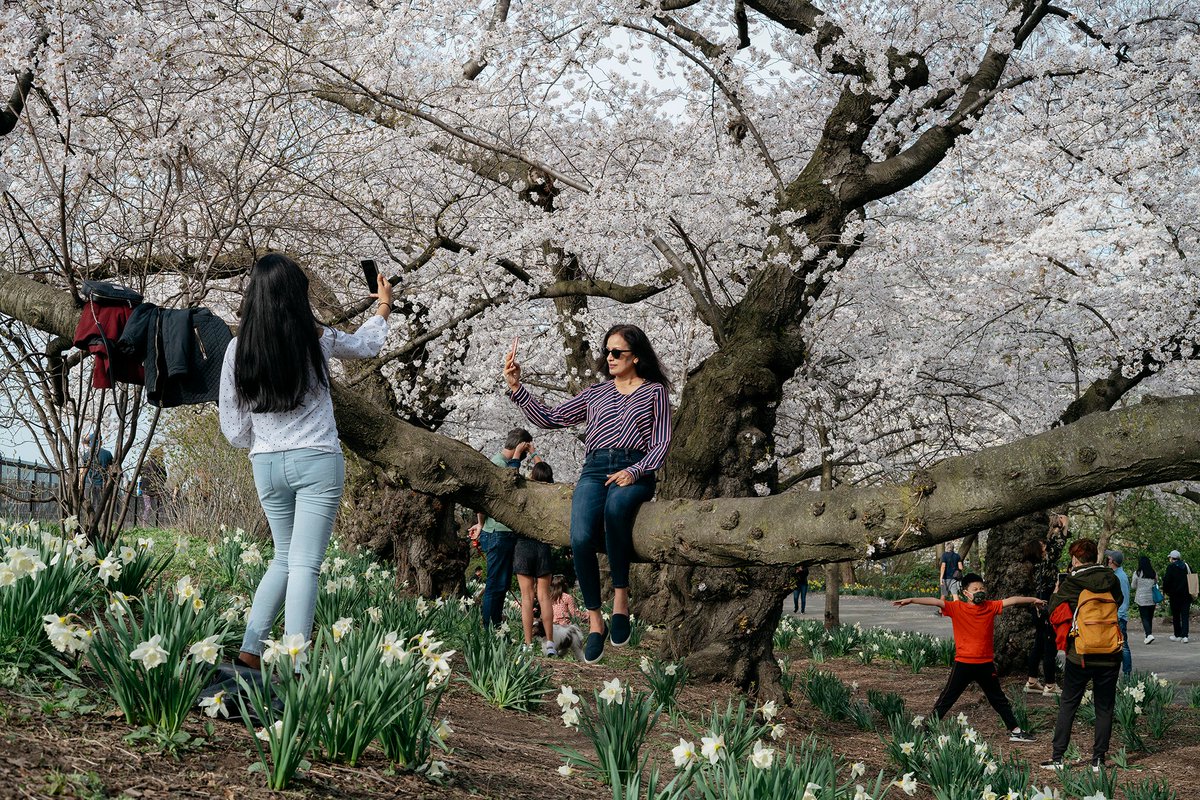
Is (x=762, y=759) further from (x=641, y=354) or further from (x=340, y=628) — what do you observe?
(x=641, y=354)

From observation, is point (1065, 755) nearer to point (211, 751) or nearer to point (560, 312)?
point (211, 751)

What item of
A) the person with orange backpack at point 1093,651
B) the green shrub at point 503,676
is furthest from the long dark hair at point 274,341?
the person with orange backpack at point 1093,651

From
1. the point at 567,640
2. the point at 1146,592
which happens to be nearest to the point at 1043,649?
the point at 567,640

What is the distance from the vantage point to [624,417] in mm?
4570

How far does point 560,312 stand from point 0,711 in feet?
28.8

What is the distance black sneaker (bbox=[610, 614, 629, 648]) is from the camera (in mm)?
4531

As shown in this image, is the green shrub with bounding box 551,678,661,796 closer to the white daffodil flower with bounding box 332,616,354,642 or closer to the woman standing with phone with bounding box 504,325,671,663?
the woman standing with phone with bounding box 504,325,671,663

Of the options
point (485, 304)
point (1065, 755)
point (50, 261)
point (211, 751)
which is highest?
point (485, 304)

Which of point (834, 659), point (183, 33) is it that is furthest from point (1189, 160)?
point (183, 33)

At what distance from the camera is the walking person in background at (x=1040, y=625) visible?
1073cm

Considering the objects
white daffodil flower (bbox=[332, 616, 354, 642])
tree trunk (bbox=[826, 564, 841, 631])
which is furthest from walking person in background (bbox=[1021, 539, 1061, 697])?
white daffodil flower (bbox=[332, 616, 354, 642])

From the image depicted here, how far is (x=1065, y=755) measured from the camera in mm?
6957

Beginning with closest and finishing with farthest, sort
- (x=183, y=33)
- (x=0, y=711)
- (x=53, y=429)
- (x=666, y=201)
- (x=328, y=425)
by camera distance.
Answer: (x=0, y=711) → (x=328, y=425) → (x=53, y=429) → (x=183, y=33) → (x=666, y=201)

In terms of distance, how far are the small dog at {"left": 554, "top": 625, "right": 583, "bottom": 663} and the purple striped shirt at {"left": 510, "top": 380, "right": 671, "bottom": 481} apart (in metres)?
3.39
